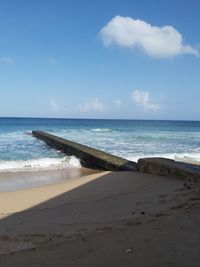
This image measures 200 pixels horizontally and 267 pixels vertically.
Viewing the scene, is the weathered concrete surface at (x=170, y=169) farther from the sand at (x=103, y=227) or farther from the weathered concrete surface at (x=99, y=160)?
the weathered concrete surface at (x=99, y=160)

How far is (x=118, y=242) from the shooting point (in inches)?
148

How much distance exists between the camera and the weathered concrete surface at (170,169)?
26.4 ft

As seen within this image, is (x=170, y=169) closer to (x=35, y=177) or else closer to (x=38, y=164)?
(x=35, y=177)

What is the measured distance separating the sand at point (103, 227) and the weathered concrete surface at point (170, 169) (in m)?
0.27

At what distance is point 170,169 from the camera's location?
884 cm

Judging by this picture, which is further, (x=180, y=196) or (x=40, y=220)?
(x=180, y=196)

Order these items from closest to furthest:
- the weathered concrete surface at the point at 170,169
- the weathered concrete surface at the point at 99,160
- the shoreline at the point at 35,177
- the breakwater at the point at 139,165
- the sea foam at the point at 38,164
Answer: the weathered concrete surface at the point at 170,169
the breakwater at the point at 139,165
the shoreline at the point at 35,177
the weathered concrete surface at the point at 99,160
the sea foam at the point at 38,164

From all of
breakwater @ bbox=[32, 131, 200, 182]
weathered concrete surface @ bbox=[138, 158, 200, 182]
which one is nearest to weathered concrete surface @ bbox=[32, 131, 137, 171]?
breakwater @ bbox=[32, 131, 200, 182]

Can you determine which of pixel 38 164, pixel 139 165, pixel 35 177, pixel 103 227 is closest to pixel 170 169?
pixel 139 165

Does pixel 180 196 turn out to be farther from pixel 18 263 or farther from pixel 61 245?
pixel 18 263

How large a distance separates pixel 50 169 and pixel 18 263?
980 cm

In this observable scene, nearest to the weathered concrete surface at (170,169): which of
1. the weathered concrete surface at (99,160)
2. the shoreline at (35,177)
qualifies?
the weathered concrete surface at (99,160)

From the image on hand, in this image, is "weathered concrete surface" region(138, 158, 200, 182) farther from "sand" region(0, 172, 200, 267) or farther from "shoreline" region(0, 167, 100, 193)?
"shoreline" region(0, 167, 100, 193)

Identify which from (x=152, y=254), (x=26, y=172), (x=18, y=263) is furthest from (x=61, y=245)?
(x=26, y=172)
